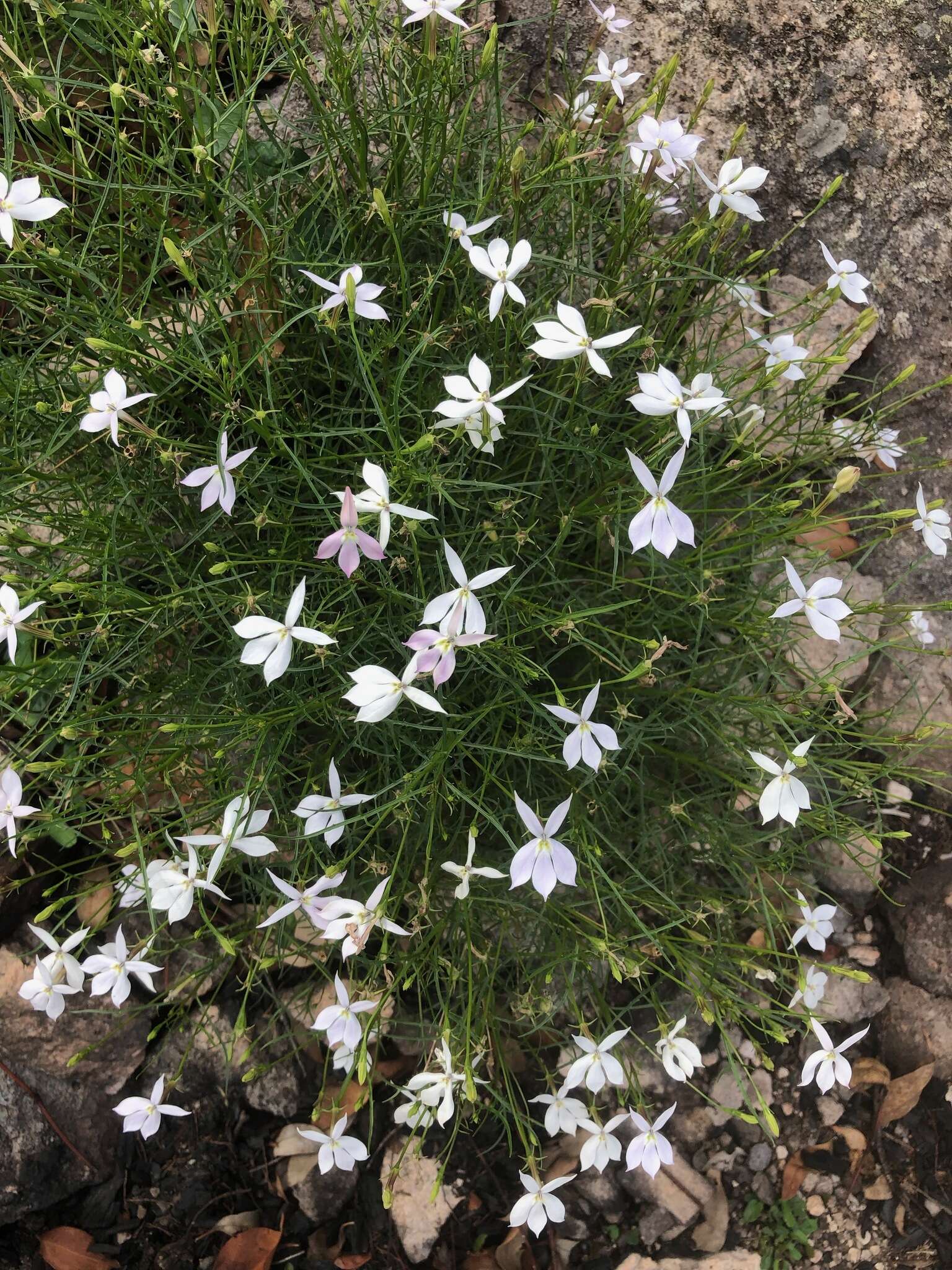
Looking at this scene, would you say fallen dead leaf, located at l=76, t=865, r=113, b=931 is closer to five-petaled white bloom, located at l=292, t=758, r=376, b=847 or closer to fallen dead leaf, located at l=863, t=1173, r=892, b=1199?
five-petaled white bloom, located at l=292, t=758, r=376, b=847

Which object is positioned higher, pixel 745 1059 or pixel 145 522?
pixel 145 522

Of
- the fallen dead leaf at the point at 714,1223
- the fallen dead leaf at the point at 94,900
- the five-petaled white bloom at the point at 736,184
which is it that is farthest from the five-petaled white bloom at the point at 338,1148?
the five-petaled white bloom at the point at 736,184

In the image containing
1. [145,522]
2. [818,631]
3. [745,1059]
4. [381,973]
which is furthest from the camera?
[745,1059]

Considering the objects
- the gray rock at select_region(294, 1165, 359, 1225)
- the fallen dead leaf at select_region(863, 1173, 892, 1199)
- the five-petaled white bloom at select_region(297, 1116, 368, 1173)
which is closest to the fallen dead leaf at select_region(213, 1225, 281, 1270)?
the gray rock at select_region(294, 1165, 359, 1225)

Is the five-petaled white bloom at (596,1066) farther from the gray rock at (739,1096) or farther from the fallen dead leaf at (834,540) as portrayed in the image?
the fallen dead leaf at (834,540)

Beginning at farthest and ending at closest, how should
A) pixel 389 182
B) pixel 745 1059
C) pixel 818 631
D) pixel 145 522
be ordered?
pixel 745 1059 < pixel 389 182 < pixel 145 522 < pixel 818 631

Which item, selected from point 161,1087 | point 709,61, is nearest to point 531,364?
point 709,61

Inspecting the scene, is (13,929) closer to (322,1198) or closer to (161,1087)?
(161,1087)
